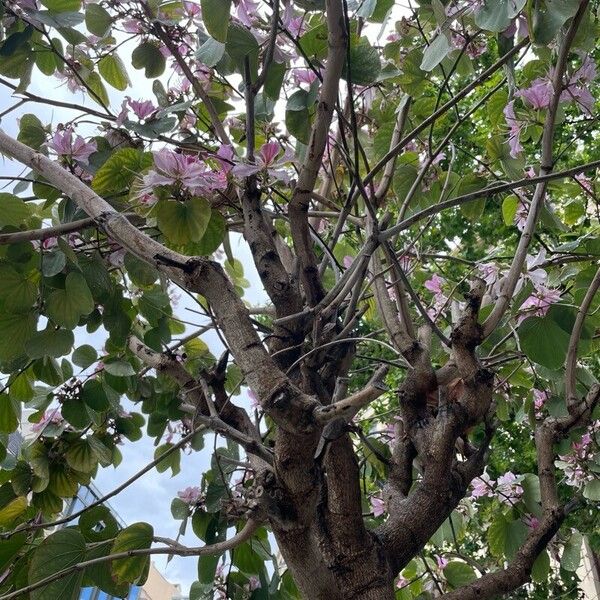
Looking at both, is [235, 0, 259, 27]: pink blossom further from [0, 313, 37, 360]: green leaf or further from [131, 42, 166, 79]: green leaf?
[0, 313, 37, 360]: green leaf

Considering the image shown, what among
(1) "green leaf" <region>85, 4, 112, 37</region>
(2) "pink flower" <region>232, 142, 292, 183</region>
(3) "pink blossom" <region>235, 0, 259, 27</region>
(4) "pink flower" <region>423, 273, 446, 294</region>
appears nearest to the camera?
(2) "pink flower" <region>232, 142, 292, 183</region>

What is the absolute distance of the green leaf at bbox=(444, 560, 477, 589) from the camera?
4.65 feet

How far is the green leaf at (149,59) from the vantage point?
1.32 meters

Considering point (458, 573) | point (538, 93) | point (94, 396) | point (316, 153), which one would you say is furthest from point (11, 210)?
point (458, 573)

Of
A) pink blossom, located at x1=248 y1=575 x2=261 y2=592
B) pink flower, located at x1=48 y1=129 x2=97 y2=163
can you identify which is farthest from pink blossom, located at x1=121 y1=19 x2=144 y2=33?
pink blossom, located at x1=248 y1=575 x2=261 y2=592

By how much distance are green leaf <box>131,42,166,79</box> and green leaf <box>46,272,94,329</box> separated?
48 cm

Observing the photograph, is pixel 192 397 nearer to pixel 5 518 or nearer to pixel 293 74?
pixel 5 518

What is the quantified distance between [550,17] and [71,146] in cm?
77

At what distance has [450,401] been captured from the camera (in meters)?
1.10

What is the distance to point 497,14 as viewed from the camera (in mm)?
861

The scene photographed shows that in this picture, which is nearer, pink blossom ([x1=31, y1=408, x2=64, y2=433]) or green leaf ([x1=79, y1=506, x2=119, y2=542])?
green leaf ([x1=79, y1=506, x2=119, y2=542])

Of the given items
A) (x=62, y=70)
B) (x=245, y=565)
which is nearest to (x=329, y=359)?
(x=245, y=565)

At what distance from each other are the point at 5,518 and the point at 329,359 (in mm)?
772

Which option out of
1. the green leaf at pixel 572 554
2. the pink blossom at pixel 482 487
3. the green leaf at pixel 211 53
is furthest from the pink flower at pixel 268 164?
the green leaf at pixel 572 554
